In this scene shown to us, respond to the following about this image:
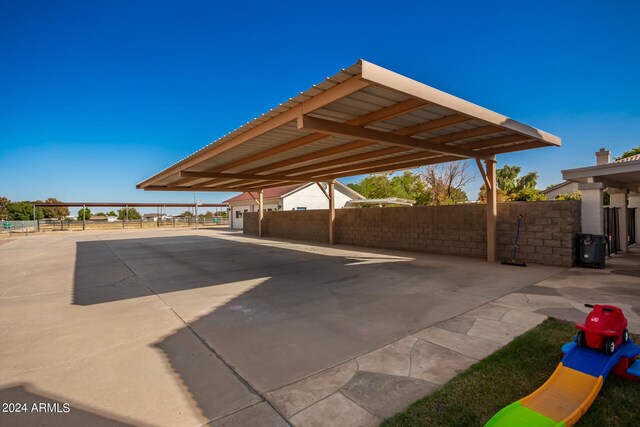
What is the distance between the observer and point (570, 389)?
206 centimetres

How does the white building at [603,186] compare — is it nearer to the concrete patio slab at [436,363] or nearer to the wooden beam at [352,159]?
the wooden beam at [352,159]

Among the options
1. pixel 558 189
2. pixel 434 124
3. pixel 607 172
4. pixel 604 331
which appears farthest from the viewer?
pixel 558 189

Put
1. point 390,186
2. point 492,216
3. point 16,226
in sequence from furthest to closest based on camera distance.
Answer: point 390,186 < point 16,226 < point 492,216

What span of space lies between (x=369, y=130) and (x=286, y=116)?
1.86 metres

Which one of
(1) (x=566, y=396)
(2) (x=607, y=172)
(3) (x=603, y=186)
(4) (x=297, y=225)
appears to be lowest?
(1) (x=566, y=396)

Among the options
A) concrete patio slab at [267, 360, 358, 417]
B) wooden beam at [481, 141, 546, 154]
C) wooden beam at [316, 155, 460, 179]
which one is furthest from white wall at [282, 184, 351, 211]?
concrete patio slab at [267, 360, 358, 417]

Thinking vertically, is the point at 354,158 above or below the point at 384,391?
above

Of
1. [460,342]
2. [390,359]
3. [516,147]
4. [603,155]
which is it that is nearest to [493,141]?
[516,147]

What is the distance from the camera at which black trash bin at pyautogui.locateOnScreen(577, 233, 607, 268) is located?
705 cm

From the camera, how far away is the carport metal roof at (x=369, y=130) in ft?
13.8

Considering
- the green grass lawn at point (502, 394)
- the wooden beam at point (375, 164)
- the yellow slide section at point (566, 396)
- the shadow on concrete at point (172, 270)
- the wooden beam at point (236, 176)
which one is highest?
the wooden beam at point (375, 164)

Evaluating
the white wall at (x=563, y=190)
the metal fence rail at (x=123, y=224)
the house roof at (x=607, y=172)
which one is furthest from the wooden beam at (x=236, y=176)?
the white wall at (x=563, y=190)

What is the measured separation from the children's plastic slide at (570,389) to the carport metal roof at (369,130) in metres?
3.47

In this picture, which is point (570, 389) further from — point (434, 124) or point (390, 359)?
point (434, 124)
